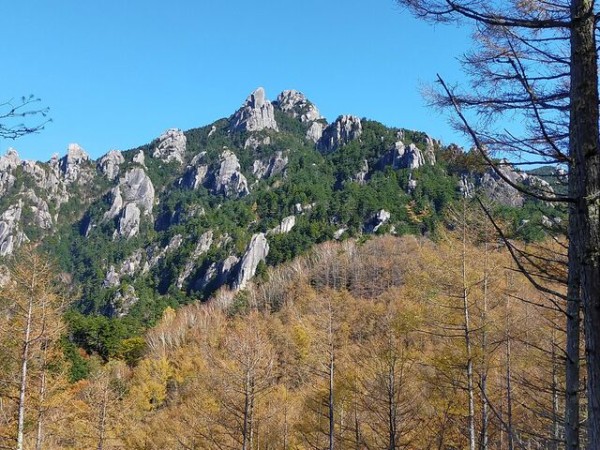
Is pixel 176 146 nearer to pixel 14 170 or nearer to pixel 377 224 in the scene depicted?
pixel 14 170

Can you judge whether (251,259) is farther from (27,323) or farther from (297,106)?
(297,106)

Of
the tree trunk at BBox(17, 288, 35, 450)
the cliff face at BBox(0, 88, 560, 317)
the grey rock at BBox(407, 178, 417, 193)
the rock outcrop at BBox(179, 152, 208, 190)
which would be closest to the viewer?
the tree trunk at BBox(17, 288, 35, 450)

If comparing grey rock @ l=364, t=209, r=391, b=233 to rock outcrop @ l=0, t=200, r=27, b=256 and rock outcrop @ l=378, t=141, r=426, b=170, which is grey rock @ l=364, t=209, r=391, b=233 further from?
rock outcrop @ l=0, t=200, r=27, b=256

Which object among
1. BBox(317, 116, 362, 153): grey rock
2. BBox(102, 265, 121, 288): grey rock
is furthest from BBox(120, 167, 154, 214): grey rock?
BBox(317, 116, 362, 153): grey rock

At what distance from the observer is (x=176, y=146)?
170 metres

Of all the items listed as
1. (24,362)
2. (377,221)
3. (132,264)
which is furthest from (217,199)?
(24,362)

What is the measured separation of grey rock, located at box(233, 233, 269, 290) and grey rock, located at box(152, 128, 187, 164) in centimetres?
8780

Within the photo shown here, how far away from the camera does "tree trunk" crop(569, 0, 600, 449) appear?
2.25 m

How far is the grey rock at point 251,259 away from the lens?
83938 mm

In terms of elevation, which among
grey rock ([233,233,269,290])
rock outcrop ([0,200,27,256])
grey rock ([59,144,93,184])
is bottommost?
grey rock ([233,233,269,290])

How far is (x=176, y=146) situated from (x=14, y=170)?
50344 millimetres

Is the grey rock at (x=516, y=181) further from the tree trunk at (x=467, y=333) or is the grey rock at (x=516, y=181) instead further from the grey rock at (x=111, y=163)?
the grey rock at (x=111, y=163)

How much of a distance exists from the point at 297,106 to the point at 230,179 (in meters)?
53.0

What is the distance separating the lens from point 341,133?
141 meters
